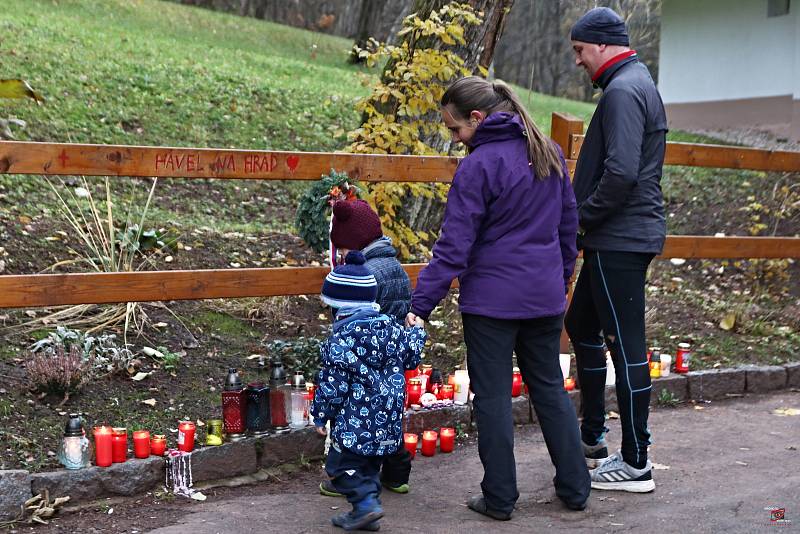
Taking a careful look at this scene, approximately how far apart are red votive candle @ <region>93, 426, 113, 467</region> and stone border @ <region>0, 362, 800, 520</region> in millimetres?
37

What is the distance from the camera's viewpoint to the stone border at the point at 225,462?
4148 millimetres

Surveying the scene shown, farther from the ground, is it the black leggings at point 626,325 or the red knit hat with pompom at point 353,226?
the red knit hat with pompom at point 353,226

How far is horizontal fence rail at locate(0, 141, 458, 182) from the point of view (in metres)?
4.64

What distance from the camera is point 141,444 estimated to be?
14.7ft

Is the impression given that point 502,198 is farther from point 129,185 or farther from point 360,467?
point 129,185

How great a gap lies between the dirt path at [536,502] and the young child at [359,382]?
209 millimetres

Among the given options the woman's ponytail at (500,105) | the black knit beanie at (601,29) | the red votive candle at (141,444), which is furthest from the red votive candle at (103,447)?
the black knit beanie at (601,29)

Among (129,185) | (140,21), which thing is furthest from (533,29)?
(129,185)

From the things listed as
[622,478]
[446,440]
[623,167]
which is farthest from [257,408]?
[623,167]

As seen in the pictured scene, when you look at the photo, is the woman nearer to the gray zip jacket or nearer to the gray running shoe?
the gray zip jacket

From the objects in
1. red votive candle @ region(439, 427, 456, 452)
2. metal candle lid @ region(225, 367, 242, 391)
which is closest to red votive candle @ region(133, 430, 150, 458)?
metal candle lid @ region(225, 367, 242, 391)

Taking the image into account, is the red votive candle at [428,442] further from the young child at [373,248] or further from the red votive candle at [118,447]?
the red votive candle at [118,447]

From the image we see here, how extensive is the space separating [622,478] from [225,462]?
1861 mm

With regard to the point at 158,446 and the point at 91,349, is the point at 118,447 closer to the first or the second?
the point at 158,446
